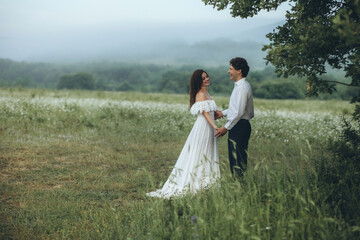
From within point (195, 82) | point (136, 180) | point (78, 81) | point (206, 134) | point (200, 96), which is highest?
point (78, 81)

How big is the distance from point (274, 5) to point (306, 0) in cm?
60

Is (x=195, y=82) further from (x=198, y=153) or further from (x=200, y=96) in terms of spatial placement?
(x=198, y=153)

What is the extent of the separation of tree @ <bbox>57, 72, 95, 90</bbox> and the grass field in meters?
92.9

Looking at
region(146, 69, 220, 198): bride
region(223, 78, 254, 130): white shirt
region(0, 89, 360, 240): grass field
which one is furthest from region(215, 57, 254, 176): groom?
region(146, 69, 220, 198): bride

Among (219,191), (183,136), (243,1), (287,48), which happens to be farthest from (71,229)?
(183,136)

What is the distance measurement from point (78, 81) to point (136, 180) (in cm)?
10704

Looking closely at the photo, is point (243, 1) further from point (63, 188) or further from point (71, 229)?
point (63, 188)

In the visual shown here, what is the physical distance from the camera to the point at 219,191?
18.0ft

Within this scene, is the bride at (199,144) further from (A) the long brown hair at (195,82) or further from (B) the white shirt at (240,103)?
(B) the white shirt at (240,103)

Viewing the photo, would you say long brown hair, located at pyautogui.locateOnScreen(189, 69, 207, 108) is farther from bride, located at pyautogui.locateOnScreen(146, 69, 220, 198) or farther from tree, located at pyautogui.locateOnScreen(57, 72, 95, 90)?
tree, located at pyautogui.locateOnScreen(57, 72, 95, 90)

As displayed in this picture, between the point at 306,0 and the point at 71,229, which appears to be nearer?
the point at 71,229

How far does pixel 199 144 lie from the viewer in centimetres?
777

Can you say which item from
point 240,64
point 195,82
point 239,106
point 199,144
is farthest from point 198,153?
point 240,64

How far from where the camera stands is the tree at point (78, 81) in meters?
110
